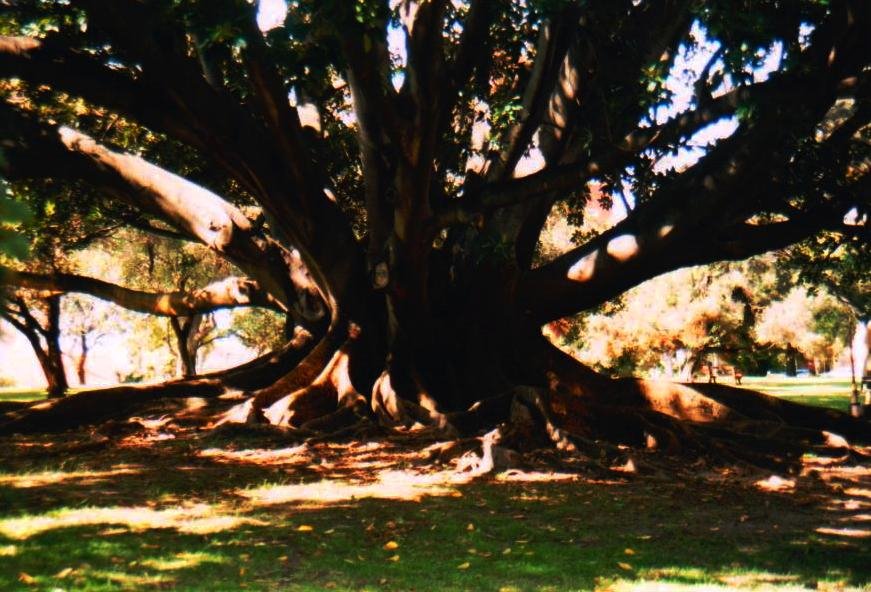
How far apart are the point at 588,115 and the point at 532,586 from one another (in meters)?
7.68

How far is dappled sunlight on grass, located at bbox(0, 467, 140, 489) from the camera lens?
859cm

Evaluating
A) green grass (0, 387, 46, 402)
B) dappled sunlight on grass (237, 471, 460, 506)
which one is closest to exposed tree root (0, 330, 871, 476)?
dappled sunlight on grass (237, 471, 460, 506)

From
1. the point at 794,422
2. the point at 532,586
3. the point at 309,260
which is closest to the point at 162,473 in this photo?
the point at 309,260

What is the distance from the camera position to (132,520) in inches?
273

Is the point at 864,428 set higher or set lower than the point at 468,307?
lower

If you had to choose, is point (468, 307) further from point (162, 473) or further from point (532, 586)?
point (532, 586)

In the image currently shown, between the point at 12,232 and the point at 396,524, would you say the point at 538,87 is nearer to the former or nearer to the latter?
the point at 396,524

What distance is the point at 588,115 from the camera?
11648 mm

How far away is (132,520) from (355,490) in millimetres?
2303

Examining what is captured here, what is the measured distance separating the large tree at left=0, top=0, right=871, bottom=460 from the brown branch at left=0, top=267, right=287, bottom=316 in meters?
0.06

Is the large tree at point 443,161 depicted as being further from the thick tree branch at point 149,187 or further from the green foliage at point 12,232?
the green foliage at point 12,232

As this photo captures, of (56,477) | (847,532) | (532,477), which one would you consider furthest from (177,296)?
(847,532)

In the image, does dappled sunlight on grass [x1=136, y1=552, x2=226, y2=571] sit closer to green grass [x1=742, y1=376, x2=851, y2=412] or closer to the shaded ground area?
the shaded ground area

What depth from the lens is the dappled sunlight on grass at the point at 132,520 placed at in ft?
21.6
